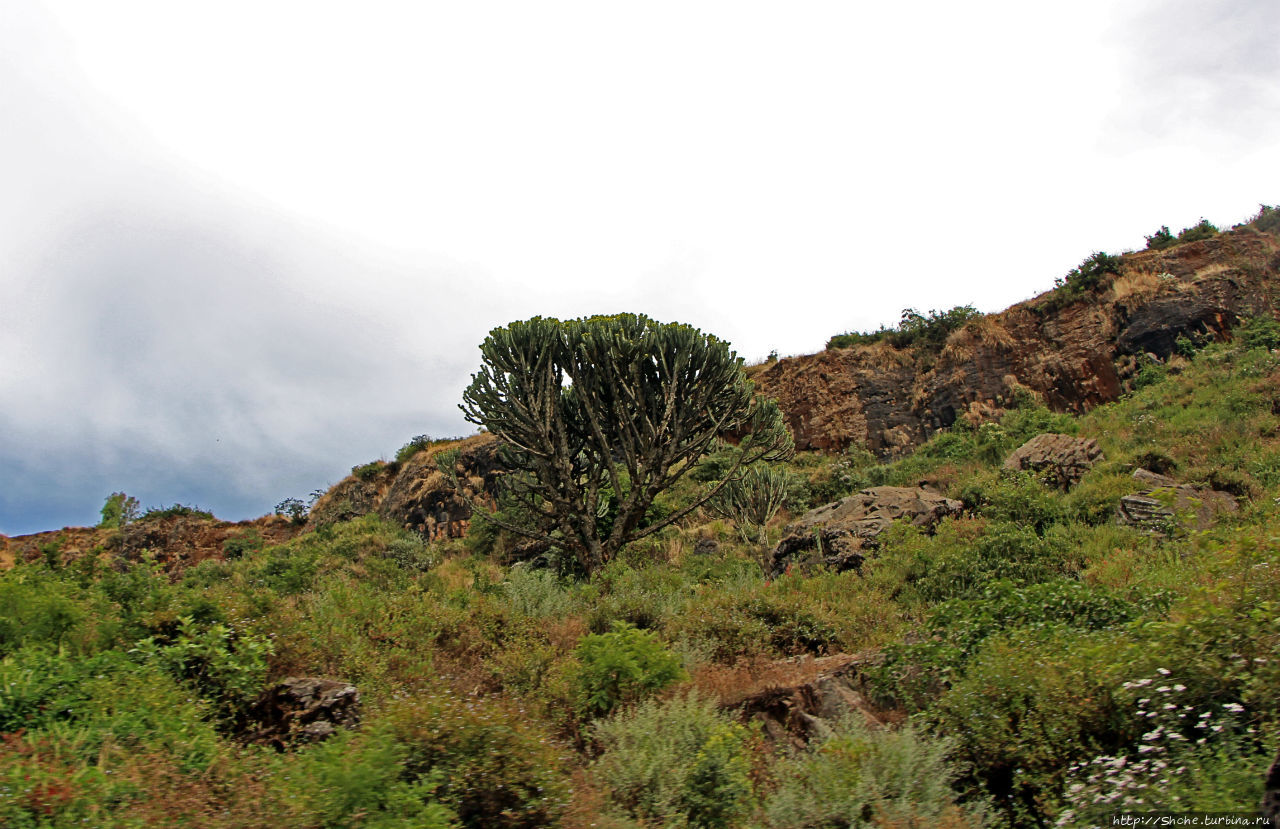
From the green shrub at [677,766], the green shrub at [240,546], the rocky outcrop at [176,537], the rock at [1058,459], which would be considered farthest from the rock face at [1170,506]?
the rocky outcrop at [176,537]

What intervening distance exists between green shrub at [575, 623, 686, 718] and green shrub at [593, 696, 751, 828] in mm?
649

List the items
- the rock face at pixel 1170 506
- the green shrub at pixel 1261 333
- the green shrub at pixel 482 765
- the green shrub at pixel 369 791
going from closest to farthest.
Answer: the green shrub at pixel 369 791, the green shrub at pixel 482 765, the rock face at pixel 1170 506, the green shrub at pixel 1261 333

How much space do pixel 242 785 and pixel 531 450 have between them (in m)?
10.5

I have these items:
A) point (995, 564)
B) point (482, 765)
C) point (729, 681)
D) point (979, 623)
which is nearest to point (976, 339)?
point (995, 564)

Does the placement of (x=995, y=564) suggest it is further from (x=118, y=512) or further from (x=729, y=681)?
(x=118, y=512)

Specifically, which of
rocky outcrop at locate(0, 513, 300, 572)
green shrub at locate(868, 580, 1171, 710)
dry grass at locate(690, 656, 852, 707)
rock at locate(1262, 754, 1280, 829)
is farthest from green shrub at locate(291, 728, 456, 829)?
rocky outcrop at locate(0, 513, 300, 572)

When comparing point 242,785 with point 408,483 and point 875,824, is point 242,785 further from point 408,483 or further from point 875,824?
point 408,483

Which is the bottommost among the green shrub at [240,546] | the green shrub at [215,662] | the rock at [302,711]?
the rock at [302,711]

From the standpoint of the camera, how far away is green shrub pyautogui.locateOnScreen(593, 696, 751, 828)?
430 cm

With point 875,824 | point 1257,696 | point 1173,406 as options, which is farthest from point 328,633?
point 1173,406

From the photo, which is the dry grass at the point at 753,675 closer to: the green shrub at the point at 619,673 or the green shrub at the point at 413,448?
the green shrub at the point at 619,673

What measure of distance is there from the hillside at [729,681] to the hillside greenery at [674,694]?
0.03 m

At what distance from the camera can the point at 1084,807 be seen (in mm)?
3809

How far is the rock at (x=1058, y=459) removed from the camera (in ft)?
46.4
